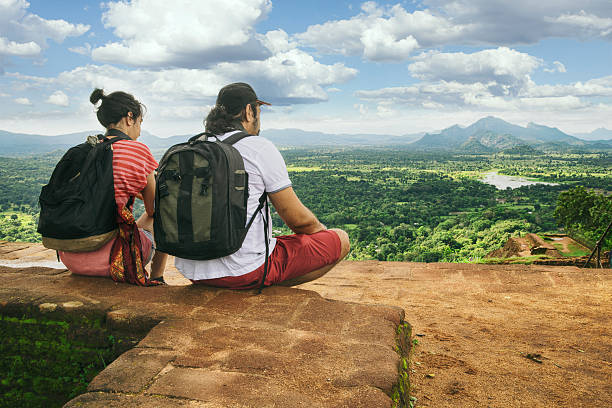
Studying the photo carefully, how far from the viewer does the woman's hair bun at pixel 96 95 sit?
2.69 meters

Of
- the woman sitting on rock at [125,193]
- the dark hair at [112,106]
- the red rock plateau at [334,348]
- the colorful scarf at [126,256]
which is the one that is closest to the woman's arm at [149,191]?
the woman sitting on rock at [125,193]

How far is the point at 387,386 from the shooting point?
150 cm

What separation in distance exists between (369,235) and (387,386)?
2865cm

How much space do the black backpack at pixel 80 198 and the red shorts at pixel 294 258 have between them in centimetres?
65

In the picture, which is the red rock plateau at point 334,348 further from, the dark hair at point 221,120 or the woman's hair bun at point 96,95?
the woman's hair bun at point 96,95

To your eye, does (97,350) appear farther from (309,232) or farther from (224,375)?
(309,232)

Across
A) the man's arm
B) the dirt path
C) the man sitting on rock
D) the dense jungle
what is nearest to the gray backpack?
the man sitting on rock

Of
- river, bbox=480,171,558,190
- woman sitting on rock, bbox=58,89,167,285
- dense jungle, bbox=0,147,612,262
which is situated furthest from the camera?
river, bbox=480,171,558,190

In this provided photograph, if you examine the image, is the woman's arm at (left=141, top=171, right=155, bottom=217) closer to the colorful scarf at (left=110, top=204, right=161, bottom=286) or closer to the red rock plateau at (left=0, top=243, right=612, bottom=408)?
the colorful scarf at (left=110, top=204, right=161, bottom=286)

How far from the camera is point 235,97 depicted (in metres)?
2.44

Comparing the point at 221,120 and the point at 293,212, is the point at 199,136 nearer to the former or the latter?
the point at 221,120

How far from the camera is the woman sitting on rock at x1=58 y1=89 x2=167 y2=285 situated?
249 cm

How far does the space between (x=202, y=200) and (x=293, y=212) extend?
53 centimetres

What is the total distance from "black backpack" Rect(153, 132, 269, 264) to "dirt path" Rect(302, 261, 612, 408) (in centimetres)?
119
